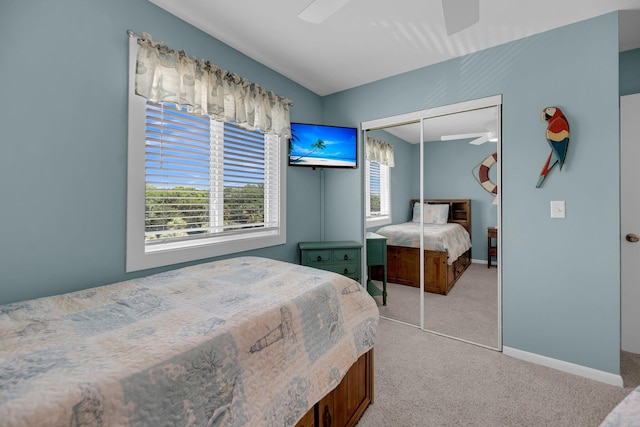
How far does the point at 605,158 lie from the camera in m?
1.96

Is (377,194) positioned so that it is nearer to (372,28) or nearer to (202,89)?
(372,28)

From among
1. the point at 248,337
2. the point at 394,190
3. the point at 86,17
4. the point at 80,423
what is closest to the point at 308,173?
the point at 394,190

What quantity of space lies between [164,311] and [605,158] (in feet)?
9.56

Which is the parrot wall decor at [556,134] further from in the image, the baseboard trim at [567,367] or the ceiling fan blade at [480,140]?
the baseboard trim at [567,367]

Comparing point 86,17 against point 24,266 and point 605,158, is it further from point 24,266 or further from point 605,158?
point 605,158

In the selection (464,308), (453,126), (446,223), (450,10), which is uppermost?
(450,10)

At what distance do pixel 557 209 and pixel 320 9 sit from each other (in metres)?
2.21

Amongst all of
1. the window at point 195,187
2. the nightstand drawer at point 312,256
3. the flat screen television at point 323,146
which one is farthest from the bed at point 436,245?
the window at point 195,187


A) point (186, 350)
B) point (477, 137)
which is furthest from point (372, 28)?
point (186, 350)

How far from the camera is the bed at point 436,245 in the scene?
2650mm

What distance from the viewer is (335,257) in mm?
2934

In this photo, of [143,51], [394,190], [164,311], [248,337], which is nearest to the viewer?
[248,337]

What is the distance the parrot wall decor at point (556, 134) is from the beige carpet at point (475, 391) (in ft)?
5.18

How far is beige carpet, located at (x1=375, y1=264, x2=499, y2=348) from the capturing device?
2.46m
